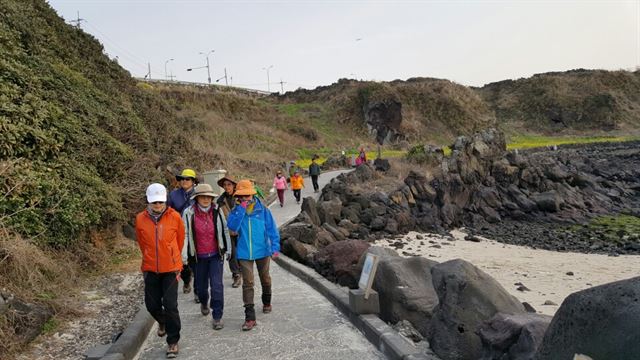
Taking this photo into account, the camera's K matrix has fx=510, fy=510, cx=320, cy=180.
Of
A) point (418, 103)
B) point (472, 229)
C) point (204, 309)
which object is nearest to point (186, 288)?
point (204, 309)

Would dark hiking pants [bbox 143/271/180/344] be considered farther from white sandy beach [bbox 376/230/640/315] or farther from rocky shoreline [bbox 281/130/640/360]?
white sandy beach [bbox 376/230/640/315]

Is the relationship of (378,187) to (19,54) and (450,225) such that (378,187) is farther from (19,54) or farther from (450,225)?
(19,54)

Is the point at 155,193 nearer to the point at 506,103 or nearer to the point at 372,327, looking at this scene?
the point at 372,327

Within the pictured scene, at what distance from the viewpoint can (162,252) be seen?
562 centimetres

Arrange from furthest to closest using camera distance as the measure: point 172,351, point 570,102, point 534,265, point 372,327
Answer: point 570,102 < point 534,265 < point 372,327 < point 172,351

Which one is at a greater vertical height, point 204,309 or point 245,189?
point 245,189

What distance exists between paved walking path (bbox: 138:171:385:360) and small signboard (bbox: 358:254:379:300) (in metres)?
0.54

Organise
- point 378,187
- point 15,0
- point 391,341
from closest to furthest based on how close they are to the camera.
Result: point 391,341 < point 15,0 < point 378,187

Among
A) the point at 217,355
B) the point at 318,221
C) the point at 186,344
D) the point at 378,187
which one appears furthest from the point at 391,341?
the point at 378,187

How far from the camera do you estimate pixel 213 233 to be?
260 inches

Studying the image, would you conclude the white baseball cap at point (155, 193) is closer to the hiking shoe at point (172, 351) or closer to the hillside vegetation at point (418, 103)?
the hiking shoe at point (172, 351)

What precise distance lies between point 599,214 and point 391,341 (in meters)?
22.3

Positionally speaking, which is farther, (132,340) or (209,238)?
(209,238)

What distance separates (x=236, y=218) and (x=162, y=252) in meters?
1.31
